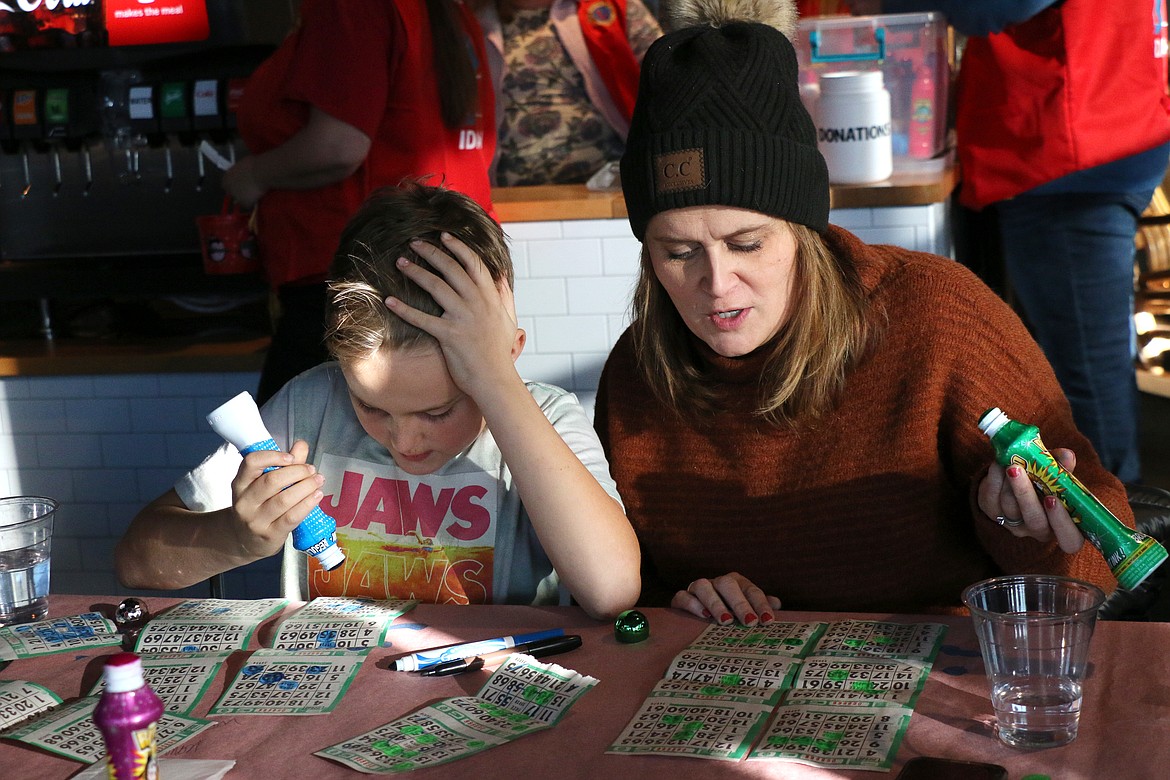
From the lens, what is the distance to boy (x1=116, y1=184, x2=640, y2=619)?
1.65m

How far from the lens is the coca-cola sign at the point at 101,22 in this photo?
3.50m

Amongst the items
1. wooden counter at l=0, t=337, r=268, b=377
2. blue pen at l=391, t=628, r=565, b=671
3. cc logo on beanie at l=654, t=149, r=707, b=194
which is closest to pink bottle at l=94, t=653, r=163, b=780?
blue pen at l=391, t=628, r=565, b=671

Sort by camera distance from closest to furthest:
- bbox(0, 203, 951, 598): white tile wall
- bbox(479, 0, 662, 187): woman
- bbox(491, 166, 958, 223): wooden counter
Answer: bbox(491, 166, 958, 223): wooden counter < bbox(0, 203, 951, 598): white tile wall < bbox(479, 0, 662, 187): woman

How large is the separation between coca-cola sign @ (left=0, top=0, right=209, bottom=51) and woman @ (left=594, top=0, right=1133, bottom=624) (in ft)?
6.74

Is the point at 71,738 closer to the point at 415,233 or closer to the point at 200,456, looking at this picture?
the point at 415,233

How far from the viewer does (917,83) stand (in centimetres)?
348

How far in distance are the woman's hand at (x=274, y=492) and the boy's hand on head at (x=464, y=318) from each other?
0.23 meters

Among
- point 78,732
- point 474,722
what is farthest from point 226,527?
point 474,722

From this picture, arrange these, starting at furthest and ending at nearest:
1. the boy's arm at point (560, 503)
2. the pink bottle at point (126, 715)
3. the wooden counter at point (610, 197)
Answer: the wooden counter at point (610, 197)
the boy's arm at point (560, 503)
the pink bottle at point (126, 715)

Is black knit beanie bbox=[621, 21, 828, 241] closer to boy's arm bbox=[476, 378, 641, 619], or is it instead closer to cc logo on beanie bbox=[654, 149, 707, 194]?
cc logo on beanie bbox=[654, 149, 707, 194]

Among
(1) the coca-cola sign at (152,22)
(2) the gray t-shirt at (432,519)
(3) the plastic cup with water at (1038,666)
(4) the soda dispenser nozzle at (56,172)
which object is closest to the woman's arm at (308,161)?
(1) the coca-cola sign at (152,22)

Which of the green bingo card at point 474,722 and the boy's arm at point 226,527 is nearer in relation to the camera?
the green bingo card at point 474,722

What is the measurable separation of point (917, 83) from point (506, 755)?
8.89ft

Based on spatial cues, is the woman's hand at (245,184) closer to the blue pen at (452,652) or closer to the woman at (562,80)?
the woman at (562,80)
